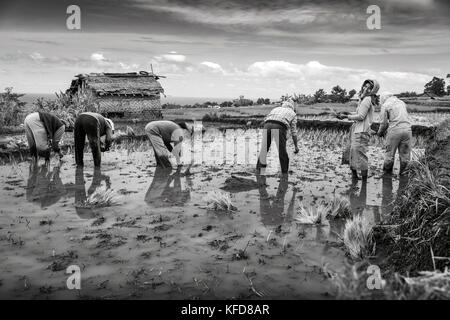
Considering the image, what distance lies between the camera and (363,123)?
6.50m

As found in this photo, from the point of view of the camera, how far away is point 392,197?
5664 mm

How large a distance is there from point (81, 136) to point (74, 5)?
271 centimetres

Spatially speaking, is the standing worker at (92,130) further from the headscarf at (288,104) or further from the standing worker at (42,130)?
the headscarf at (288,104)

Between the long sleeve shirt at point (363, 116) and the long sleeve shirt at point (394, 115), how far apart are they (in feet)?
1.39

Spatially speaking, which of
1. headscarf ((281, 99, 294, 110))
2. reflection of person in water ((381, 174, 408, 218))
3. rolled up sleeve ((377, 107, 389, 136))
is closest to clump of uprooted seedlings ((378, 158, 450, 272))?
reflection of person in water ((381, 174, 408, 218))

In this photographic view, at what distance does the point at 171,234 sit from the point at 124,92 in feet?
55.6

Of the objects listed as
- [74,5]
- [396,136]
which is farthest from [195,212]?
[396,136]

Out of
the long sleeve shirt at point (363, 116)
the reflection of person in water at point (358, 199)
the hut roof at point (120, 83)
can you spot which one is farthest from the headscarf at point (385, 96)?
the hut roof at point (120, 83)

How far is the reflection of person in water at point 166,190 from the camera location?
546 cm

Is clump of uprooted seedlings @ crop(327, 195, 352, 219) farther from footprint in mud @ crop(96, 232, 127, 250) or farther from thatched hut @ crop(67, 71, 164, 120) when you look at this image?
thatched hut @ crop(67, 71, 164, 120)

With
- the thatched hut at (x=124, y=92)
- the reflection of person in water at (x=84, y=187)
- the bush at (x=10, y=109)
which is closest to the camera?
the reflection of person in water at (x=84, y=187)

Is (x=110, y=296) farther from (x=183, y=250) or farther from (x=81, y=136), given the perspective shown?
(x=81, y=136)

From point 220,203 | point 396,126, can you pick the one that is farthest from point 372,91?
point 220,203
